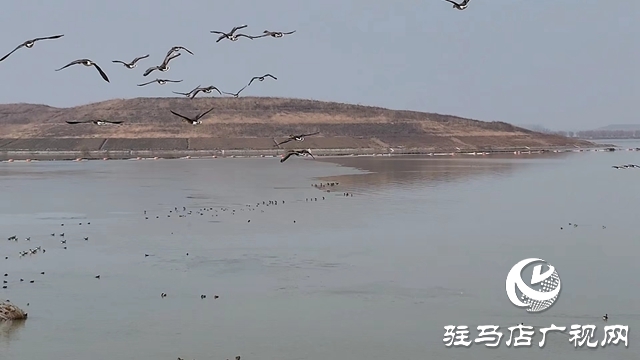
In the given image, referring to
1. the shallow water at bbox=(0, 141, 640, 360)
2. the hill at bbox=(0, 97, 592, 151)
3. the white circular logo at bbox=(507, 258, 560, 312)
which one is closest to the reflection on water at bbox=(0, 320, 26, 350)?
the shallow water at bbox=(0, 141, 640, 360)

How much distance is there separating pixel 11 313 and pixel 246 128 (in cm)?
12295

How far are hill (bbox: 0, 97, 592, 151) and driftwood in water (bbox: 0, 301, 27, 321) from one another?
338ft

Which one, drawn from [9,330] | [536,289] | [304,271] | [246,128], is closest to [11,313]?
[9,330]

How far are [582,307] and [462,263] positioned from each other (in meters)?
5.34

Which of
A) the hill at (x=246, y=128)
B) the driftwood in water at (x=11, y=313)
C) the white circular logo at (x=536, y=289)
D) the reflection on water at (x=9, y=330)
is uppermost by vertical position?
the hill at (x=246, y=128)

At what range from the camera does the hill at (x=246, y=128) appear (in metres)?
125

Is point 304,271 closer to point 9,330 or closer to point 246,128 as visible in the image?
point 9,330

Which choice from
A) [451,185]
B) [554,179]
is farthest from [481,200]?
[554,179]

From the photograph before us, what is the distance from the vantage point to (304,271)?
22312 mm

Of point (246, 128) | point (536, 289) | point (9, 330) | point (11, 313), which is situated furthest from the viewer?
point (246, 128)

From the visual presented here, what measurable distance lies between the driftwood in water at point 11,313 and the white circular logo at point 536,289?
10.4 m

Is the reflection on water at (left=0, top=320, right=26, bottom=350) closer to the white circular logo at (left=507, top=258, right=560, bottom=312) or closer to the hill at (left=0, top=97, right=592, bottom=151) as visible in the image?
the white circular logo at (left=507, top=258, right=560, bottom=312)

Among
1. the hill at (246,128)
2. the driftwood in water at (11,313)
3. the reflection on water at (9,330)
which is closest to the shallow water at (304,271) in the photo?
the reflection on water at (9,330)

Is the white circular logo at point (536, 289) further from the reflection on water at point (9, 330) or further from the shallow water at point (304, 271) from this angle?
the reflection on water at point (9, 330)
